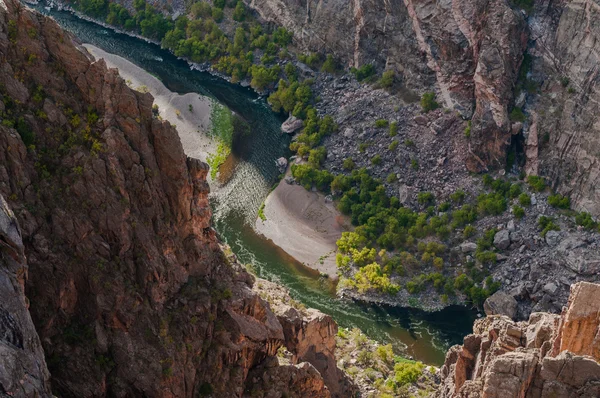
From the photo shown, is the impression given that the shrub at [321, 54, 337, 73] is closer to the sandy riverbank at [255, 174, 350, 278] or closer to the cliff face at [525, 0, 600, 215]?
the sandy riverbank at [255, 174, 350, 278]

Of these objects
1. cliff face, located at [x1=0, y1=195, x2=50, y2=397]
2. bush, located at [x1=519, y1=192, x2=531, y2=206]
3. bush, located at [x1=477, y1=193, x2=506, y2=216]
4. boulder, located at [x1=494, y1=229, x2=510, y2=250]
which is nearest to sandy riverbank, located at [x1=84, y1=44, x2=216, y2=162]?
bush, located at [x1=477, y1=193, x2=506, y2=216]

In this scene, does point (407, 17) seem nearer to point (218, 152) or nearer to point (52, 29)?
point (218, 152)

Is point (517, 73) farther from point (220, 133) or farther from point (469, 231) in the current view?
point (220, 133)

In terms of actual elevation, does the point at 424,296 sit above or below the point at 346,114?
below

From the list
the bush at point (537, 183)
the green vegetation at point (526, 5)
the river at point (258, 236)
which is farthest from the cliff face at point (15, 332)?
the green vegetation at point (526, 5)

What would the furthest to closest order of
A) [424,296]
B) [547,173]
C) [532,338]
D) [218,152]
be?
[218,152] < [547,173] < [424,296] < [532,338]

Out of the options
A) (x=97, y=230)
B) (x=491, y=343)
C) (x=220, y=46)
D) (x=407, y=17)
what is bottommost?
(x=97, y=230)

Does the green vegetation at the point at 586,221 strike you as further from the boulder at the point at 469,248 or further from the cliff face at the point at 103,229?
the cliff face at the point at 103,229

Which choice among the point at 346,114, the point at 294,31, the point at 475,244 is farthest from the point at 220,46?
the point at 475,244
